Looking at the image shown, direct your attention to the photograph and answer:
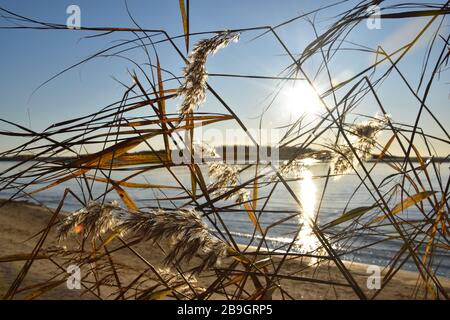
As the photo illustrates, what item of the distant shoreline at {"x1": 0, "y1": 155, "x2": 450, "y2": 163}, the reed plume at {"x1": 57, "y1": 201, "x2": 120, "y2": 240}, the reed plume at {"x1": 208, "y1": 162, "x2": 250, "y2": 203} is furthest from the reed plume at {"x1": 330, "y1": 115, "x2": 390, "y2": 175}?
the reed plume at {"x1": 57, "y1": 201, "x2": 120, "y2": 240}

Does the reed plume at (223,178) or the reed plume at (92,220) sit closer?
the reed plume at (92,220)

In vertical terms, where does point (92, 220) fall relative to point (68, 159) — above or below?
below

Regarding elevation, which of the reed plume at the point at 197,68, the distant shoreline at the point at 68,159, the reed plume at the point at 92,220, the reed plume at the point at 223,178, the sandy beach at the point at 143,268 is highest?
the reed plume at the point at 197,68

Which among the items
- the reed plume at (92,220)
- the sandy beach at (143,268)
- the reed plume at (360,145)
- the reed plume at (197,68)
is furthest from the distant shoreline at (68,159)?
the reed plume at (197,68)

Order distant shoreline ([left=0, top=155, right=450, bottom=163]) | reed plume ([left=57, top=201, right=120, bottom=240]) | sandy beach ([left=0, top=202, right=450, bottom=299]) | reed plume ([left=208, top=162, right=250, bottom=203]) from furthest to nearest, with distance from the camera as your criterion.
Answer: 1. sandy beach ([left=0, top=202, right=450, bottom=299])
2. reed plume ([left=208, top=162, right=250, bottom=203])
3. distant shoreline ([left=0, top=155, right=450, bottom=163])
4. reed plume ([left=57, top=201, right=120, bottom=240])

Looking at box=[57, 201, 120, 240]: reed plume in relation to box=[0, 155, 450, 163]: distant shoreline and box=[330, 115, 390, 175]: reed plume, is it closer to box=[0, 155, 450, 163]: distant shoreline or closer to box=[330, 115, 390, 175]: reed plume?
box=[0, 155, 450, 163]: distant shoreline

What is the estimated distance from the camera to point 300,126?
1.32 meters

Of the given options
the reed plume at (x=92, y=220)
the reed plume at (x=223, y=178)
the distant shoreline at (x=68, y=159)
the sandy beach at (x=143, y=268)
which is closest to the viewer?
the reed plume at (x=92, y=220)

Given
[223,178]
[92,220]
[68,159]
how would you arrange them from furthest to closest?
[223,178] < [68,159] < [92,220]

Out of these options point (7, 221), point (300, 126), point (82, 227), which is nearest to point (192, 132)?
point (300, 126)

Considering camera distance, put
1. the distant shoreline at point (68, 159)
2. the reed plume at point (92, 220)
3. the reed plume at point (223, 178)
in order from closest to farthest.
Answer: the reed plume at point (92, 220) < the distant shoreline at point (68, 159) < the reed plume at point (223, 178)

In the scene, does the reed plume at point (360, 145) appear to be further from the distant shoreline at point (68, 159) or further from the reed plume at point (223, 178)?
the reed plume at point (223, 178)

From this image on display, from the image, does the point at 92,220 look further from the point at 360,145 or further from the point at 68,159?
the point at 360,145

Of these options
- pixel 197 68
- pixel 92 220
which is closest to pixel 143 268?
pixel 92 220
